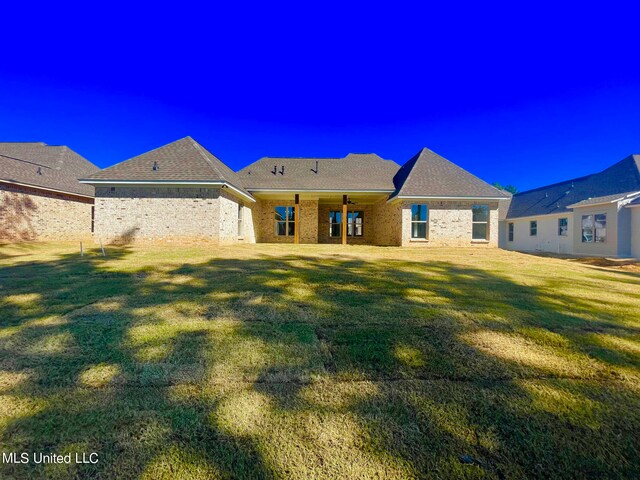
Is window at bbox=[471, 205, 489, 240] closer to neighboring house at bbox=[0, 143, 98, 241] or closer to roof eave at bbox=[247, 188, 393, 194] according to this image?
roof eave at bbox=[247, 188, 393, 194]

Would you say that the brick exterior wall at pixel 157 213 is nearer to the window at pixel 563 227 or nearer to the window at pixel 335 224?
the window at pixel 335 224

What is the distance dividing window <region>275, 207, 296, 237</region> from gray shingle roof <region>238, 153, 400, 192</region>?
229 centimetres

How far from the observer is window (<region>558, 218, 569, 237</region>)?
17531 mm

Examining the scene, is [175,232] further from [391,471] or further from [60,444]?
[391,471]

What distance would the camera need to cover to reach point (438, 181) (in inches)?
628

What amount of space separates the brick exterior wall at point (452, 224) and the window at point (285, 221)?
760cm

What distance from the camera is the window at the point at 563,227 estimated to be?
17.5 metres

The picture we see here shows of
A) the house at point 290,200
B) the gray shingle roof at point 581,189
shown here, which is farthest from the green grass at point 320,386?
the gray shingle roof at point 581,189

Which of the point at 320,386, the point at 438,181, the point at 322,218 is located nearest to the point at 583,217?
the point at 438,181

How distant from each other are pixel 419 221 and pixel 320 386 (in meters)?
14.5

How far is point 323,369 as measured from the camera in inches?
95.7

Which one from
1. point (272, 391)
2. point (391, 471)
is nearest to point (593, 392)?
point (391, 471)

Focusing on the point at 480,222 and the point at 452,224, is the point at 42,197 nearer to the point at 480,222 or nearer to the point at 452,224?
the point at 452,224

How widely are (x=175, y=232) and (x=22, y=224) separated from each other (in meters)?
8.87
